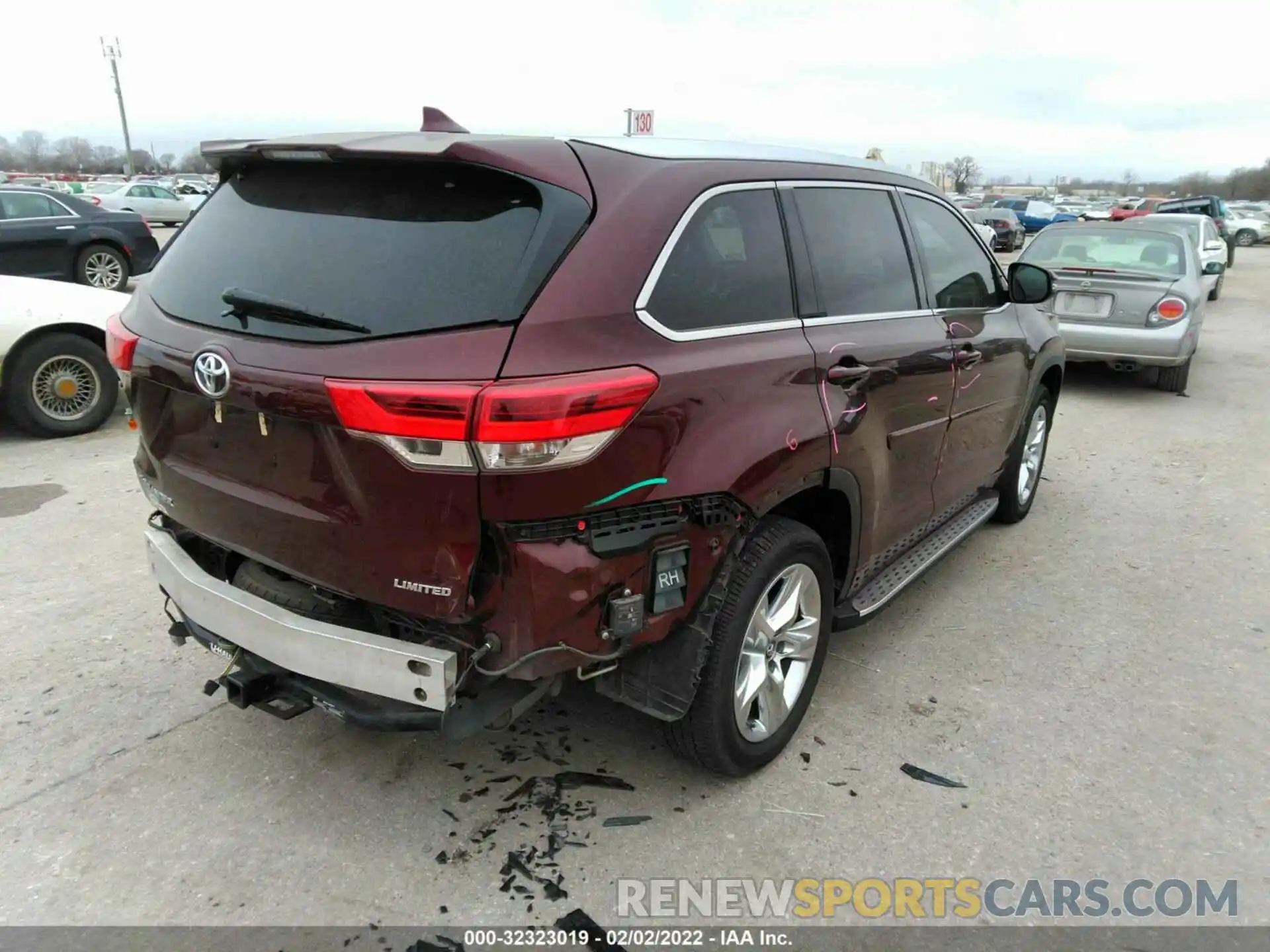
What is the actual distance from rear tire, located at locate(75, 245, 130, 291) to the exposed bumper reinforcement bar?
39.6 ft

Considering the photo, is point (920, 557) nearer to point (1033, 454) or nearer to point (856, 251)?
point (856, 251)

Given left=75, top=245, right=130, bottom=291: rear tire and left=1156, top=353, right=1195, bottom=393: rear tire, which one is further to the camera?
left=75, top=245, right=130, bottom=291: rear tire

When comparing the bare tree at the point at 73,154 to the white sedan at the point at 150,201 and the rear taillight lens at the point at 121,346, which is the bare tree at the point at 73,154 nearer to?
the white sedan at the point at 150,201

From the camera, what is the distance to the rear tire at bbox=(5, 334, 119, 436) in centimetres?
636

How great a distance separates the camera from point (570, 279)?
2.25 metres

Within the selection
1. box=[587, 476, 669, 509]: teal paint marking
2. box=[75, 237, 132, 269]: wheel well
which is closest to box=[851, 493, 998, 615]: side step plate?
box=[587, 476, 669, 509]: teal paint marking

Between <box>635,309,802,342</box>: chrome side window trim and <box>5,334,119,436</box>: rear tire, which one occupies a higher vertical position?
<box>635,309,802,342</box>: chrome side window trim

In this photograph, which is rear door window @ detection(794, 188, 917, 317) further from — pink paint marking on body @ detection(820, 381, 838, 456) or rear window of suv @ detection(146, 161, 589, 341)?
rear window of suv @ detection(146, 161, 589, 341)

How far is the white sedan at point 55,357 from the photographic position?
20.7 ft

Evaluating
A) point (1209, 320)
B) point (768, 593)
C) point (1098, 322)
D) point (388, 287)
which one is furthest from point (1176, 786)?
point (1209, 320)

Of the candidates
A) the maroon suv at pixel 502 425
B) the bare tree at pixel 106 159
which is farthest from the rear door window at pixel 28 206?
the bare tree at pixel 106 159

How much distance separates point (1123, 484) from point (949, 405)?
3248 mm

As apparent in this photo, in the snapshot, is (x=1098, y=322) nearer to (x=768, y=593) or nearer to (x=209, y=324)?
(x=768, y=593)

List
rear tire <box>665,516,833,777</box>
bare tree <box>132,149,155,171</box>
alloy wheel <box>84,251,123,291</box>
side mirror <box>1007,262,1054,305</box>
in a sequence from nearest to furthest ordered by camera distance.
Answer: rear tire <box>665,516,833,777</box>, side mirror <box>1007,262,1054,305</box>, alloy wheel <box>84,251,123,291</box>, bare tree <box>132,149,155,171</box>
